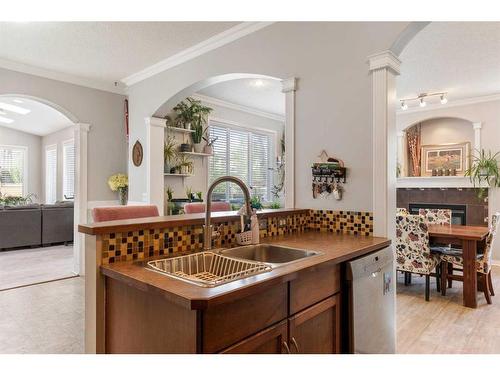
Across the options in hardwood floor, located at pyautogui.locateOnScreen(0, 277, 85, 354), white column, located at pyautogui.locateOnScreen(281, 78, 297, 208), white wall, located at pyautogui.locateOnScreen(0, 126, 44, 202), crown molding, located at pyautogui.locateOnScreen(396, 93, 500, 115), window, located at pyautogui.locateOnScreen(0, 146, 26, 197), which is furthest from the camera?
white wall, located at pyautogui.locateOnScreen(0, 126, 44, 202)

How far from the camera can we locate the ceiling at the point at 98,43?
3.05 metres

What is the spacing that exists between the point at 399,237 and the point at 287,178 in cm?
177

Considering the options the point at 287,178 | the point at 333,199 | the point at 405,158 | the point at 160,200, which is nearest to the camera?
the point at 333,199

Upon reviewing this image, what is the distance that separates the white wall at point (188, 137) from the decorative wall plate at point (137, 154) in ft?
1.64

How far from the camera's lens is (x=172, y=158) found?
485cm

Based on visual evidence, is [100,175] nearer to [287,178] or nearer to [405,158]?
[287,178]

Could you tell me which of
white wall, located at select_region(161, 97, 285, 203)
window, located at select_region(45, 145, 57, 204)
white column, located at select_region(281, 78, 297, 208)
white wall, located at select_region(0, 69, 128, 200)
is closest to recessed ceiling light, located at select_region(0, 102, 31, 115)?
window, located at select_region(45, 145, 57, 204)

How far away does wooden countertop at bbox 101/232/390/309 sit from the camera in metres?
1.06

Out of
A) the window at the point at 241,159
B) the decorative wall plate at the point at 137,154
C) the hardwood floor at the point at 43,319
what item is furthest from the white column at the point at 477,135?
the hardwood floor at the point at 43,319

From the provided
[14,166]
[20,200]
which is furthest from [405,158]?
[14,166]

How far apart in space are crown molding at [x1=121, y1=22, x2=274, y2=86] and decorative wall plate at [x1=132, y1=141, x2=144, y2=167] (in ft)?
2.75

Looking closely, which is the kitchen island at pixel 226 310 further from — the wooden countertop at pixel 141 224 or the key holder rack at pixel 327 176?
the key holder rack at pixel 327 176

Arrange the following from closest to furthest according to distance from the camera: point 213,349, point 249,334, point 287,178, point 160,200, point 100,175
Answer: point 213,349 → point 249,334 → point 287,178 → point 160,200 → point 100,175

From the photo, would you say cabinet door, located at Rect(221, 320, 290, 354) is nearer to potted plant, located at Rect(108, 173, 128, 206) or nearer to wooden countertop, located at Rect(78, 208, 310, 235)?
wooden countertop, located at Rect(78, 208, 310, 235)
